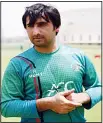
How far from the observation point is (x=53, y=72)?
3.99 feet

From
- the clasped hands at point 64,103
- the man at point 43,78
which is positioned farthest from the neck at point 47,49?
the clasped hands at point 64,103

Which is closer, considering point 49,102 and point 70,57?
point 49,102

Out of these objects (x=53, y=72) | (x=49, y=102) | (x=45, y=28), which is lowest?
(x=49, y=102)

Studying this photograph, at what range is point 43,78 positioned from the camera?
119cm

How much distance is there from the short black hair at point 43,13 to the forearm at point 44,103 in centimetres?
31

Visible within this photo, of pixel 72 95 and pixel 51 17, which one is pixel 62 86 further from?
pixel 51 17

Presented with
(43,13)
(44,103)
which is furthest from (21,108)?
(43,13)

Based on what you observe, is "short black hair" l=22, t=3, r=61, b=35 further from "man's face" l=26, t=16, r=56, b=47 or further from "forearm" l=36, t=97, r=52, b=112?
"forearm" l=36, t=97, r=52, b=112

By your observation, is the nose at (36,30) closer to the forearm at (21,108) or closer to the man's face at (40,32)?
the man's face at (40,32)

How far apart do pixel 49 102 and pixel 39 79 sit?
110 mm

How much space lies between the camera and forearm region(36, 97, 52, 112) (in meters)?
1.14

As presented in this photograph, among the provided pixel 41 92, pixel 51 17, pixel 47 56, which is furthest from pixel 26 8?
pixel 41 92

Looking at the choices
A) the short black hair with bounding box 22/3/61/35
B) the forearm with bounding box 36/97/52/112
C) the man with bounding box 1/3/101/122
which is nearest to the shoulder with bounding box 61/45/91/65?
the man with bounding box 1/3/101/122

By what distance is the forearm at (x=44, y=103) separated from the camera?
114 centimetres
